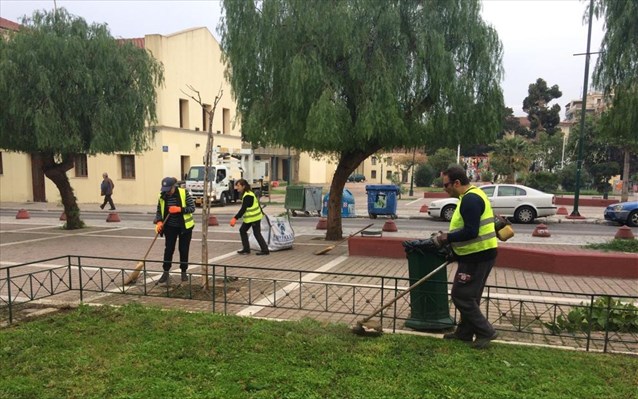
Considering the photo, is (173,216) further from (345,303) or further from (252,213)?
(345,303)

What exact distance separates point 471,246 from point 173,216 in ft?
15.0

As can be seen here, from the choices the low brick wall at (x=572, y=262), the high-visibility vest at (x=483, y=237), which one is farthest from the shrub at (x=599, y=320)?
the low brick wall at (x=572, y=262)

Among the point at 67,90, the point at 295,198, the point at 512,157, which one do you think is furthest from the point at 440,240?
the point at 512,157

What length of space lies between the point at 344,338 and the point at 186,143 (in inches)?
921

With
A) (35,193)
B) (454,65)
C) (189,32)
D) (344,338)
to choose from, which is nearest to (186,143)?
(189,32)

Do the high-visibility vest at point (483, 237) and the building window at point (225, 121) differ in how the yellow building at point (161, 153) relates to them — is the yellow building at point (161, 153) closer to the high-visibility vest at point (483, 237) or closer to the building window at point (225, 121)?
the building window at point (225, 121)

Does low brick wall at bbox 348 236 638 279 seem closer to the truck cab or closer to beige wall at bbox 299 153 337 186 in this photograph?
the truck cab

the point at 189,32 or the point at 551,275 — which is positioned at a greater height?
the point at 189,32

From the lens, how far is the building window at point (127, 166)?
24.9 meters

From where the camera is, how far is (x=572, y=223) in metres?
17.1

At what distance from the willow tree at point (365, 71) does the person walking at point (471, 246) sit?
5128mm

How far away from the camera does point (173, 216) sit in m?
7.09

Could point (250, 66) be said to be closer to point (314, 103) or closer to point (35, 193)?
point (314, 103)

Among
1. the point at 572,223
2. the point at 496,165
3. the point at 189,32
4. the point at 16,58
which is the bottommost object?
the point at 572,223
